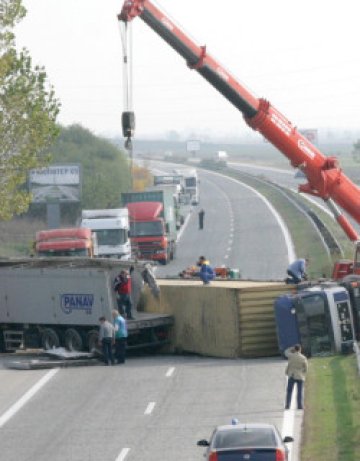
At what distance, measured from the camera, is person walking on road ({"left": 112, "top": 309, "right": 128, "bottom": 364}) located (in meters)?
37.8

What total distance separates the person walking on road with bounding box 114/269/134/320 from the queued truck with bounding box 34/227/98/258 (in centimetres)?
2362

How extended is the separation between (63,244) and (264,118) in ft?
82.9

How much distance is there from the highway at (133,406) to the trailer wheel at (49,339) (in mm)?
3307

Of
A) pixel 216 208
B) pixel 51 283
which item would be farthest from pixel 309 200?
pixel 51 283

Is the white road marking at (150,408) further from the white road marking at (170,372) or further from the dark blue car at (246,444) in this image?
the dark blue car at (246,444)

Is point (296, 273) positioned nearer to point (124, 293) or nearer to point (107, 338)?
point (124, 293)

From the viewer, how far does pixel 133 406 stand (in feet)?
102

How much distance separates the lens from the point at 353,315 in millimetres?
37469

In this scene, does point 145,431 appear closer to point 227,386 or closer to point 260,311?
point 227,386

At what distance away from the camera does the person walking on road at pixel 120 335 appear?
3781 centimetres

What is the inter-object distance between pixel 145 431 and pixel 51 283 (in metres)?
14.3

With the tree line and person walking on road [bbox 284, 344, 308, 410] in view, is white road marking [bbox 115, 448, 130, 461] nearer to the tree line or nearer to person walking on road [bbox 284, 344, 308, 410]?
person walking on road [bbox 284, 344, 308, 410]

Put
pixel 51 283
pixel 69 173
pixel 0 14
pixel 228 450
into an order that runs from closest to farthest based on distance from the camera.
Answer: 1. pixel 228 450
2. pixel 51 283
3. pixel 0 14
4. pixel 69 173

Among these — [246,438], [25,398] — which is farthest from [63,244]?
[246,438]
